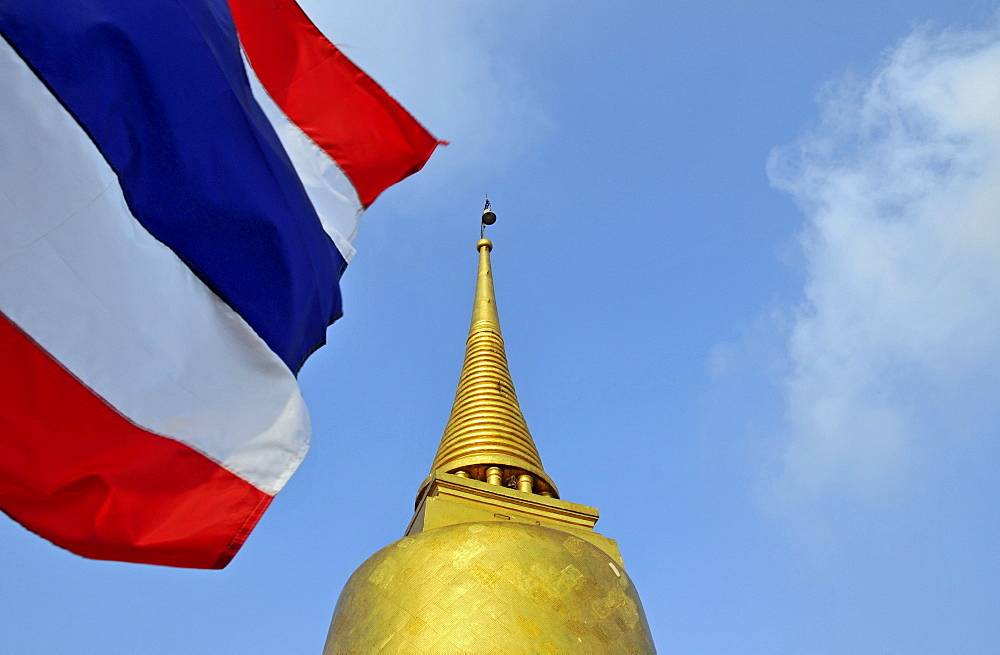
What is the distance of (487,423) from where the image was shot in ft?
46.5

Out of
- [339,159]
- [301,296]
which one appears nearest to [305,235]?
[301,296]

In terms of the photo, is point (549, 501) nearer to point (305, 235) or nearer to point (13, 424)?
point (305, 235)

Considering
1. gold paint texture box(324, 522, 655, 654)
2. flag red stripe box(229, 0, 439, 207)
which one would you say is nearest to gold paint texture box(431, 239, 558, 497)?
gold paint texture box(324, 522, 655, 654)

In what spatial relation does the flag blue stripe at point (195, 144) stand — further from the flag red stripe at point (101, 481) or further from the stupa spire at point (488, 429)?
the stupa spire at point (488, 429)

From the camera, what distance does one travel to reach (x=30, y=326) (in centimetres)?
409

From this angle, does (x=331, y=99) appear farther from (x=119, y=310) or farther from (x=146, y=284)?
(x=119, y=310)

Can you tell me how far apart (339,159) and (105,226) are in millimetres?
2220

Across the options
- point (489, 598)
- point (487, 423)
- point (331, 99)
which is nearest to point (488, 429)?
point (487, 423)

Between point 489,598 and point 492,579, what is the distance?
0.96ft

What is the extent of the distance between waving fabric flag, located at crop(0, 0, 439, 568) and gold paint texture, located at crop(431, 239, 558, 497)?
7869 millimetres

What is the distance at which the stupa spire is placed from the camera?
1332 centimetres

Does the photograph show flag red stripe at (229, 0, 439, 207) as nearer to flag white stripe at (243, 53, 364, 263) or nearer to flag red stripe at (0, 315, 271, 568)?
flag white stripe at (243, 53, 364, 263)

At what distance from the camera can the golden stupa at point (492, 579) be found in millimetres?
9594

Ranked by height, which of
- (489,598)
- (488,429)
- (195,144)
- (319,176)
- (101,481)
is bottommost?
(101,481)
